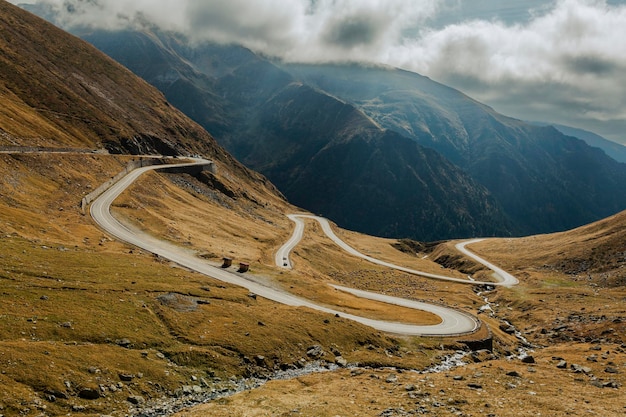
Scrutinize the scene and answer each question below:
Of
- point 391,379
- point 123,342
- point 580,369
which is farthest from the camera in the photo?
point 580,369

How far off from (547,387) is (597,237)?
600ft

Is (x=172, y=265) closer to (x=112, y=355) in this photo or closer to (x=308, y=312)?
(x=308, y=312)

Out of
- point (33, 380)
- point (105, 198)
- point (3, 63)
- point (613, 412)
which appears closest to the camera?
point (33, 380)

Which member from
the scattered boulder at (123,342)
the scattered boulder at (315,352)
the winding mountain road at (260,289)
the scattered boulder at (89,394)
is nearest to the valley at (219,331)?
the scattered boulder at (123,342)

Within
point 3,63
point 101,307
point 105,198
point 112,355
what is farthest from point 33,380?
point 3,63

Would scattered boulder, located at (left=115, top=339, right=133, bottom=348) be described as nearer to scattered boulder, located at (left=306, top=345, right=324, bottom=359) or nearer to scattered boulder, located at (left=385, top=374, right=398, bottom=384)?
scattered boulder, located at (left=306, top=345, right=324, bottom=359)

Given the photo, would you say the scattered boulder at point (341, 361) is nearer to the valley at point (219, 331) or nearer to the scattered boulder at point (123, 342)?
the valley at point (219, 331)

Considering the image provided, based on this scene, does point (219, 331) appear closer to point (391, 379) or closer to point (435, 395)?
point (391, 379)

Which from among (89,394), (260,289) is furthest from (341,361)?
(89,394)

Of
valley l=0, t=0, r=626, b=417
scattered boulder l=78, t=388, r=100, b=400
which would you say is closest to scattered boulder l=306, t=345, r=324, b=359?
valley l=0, t=0, r=626, b=417

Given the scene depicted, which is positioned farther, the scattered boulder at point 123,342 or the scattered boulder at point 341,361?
the scattered boulder at point 341,361

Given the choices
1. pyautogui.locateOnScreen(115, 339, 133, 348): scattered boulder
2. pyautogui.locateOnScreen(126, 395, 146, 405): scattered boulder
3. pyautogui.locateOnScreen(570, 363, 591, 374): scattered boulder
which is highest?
pyautogui.locateOnScreen(570, 363, 591, 374): scattered boulder

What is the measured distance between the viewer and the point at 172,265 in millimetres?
75000

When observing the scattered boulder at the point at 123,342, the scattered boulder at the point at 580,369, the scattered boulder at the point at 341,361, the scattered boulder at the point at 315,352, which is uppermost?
the scattered boulder at the point at 580,369
